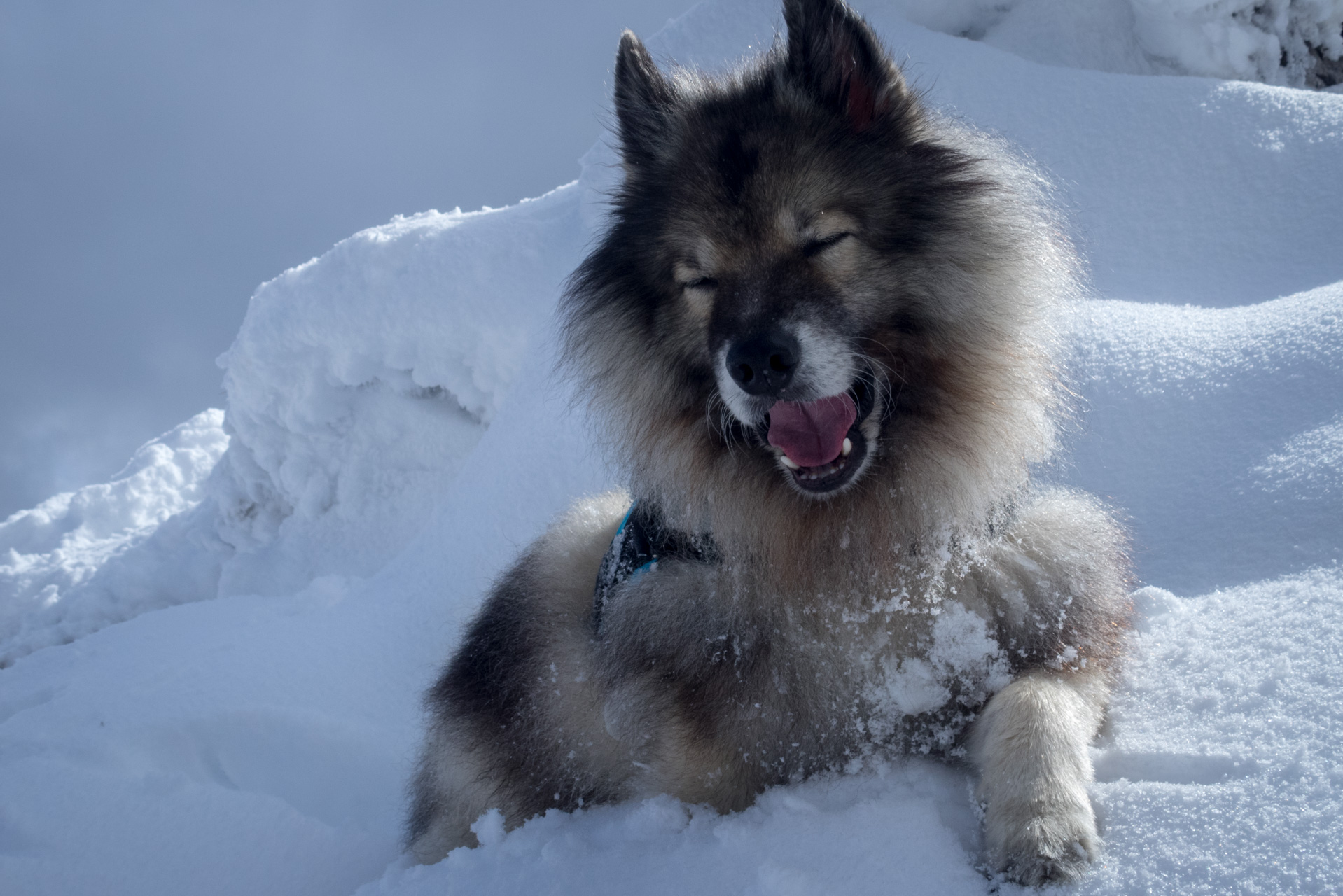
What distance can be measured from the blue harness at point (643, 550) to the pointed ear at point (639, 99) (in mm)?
1068

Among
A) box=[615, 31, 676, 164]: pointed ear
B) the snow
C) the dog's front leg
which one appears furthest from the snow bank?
the dog's front leg

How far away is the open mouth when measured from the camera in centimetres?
186

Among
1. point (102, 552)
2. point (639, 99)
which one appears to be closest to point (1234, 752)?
point (639, 99)

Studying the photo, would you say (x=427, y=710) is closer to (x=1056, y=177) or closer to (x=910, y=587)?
(x=910, y=587)

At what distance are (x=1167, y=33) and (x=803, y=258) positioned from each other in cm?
599

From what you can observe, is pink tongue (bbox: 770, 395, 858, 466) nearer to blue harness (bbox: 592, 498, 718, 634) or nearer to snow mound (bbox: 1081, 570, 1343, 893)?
blue harness (bbox: 592, 498, 718, 634)

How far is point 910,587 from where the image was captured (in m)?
1.91

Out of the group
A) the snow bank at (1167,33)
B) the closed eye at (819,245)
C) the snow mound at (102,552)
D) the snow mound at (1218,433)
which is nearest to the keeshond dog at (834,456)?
the closed eye at (819,245)

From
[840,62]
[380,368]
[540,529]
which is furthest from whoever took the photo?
[380,368]

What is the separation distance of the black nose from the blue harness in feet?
1.81

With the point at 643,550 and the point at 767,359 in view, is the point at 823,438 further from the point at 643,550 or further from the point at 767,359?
the point at 643,550

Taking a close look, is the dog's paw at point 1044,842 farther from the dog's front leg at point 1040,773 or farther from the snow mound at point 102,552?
the snow mound at point 102,552

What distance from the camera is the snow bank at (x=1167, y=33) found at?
5656 mm

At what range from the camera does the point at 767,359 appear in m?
1.69
